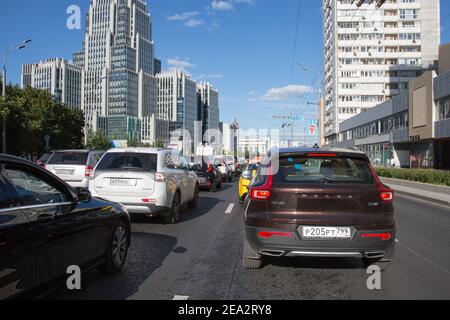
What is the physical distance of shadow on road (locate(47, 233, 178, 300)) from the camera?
423cm

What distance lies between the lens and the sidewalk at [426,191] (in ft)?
50.9

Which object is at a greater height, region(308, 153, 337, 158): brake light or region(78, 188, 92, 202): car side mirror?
region(308, 153, 337, 158): brake light

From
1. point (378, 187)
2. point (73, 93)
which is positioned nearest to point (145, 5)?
point (73, 93)

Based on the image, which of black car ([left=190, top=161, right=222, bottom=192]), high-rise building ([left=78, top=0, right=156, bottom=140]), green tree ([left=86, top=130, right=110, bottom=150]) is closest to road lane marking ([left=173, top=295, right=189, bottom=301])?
black car ([left=190, top=161, right=222, bottom=192])

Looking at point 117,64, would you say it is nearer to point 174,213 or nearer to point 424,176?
point 424,176

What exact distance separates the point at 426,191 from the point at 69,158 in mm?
15855

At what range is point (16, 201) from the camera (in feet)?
11.7

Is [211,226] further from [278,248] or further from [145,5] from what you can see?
[145,5]

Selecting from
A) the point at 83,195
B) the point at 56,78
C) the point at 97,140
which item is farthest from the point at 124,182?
the point at 97,140

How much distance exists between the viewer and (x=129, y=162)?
8.73 meters

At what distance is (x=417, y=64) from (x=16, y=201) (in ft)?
308

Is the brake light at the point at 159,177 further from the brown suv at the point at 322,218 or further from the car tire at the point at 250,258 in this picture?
the brown suv at the point at 322,218

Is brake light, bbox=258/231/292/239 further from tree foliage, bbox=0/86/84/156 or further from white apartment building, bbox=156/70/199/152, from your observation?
white apartment building, bbox=156/70/199/152

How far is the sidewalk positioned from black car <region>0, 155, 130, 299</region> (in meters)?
13.2
